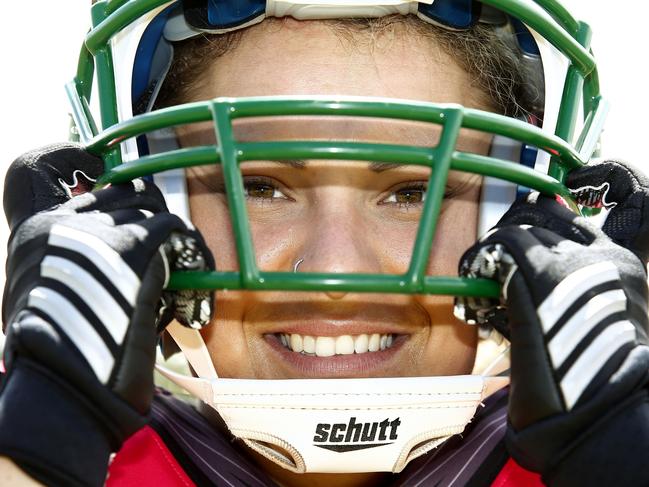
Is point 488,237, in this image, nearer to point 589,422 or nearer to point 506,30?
point 589,422

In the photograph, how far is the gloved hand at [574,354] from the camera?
100 cm

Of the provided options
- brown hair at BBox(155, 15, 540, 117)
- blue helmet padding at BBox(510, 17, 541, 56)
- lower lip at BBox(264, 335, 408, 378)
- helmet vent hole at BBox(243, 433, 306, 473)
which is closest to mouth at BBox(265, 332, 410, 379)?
lower lip at BBox(264, 335, 408, 378)

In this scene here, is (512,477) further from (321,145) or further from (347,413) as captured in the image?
(321,145)

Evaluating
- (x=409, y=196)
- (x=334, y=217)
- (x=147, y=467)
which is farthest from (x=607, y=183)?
(x=147, y=467)

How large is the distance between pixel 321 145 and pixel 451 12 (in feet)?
1.71

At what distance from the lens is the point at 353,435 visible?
4.21 ft

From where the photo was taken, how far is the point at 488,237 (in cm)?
115

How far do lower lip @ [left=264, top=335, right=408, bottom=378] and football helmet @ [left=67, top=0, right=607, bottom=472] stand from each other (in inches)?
5.0

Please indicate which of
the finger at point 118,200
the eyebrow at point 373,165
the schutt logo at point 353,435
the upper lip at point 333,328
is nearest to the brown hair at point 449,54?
the eyebrow at point 373,165

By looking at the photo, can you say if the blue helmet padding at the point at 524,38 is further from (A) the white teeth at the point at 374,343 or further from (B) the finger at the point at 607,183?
(A) the white teeth at the point at 374,343

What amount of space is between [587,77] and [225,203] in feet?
2.25

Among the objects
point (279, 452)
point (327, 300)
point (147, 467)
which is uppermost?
point (327, 300)

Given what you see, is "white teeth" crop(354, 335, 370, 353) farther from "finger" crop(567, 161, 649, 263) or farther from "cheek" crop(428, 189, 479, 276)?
"finger" crop(567, 161, 649, 263)

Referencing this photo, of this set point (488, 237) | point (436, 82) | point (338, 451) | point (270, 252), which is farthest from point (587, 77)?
point (338, 451)
